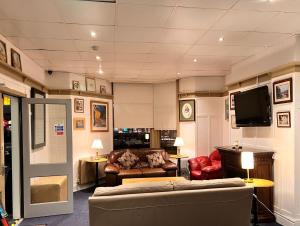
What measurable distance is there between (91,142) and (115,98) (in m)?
1.64

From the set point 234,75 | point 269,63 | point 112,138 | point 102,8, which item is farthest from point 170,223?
point 112,138

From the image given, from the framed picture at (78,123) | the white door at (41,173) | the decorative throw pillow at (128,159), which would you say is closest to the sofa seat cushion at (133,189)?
the white door at (41,173)

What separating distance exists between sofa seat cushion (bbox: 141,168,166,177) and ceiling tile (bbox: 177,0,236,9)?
4062 millimetres

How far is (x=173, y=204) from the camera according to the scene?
9.28ft

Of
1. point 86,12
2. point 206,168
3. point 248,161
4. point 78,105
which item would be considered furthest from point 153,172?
point 86,12

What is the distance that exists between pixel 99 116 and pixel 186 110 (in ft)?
7.96

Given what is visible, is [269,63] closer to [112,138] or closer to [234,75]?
[234,75]

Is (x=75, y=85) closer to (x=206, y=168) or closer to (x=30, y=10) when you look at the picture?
(x=30, y=10)

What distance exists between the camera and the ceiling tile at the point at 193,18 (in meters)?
2.75

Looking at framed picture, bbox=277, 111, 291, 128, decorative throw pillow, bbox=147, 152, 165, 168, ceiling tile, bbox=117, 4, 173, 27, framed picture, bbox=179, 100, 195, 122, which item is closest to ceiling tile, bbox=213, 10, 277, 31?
ceiling tile, bbox=117, 4, 173, 27

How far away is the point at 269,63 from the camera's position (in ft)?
13.8

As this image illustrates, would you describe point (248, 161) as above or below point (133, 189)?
above

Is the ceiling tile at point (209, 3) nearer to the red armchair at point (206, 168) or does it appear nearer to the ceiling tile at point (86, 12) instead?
the ceiling tile at point (86, 12)

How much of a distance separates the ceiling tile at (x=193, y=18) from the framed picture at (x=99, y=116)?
4.11 metres
